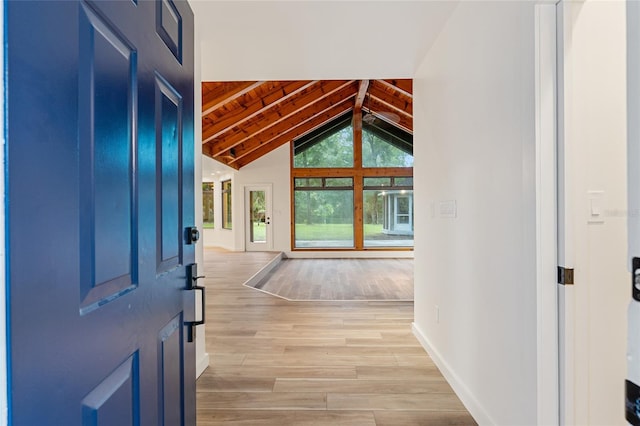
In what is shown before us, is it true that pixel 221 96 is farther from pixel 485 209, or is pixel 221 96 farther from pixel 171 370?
pixel 171 370

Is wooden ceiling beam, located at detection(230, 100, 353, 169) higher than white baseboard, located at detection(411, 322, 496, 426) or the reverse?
higher

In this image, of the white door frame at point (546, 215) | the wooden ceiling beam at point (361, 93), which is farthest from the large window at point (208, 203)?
the white door frame at point (546, 215)

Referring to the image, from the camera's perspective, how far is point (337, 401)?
2127 millimetres

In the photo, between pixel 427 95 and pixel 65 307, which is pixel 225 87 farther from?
pixel 65 307

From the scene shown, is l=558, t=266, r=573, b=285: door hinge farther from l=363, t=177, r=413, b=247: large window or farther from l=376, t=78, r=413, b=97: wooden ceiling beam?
l=363, t=177, r=413, b=247: large window

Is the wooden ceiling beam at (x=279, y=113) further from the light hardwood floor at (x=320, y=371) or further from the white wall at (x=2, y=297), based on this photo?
the white wall at (x=2, y=297)

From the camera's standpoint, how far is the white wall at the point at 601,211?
1.37 m

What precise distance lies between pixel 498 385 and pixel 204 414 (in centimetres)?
159

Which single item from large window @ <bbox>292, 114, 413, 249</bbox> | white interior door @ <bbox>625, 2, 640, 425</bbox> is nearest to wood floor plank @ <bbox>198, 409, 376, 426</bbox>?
white interior door @ <bbox>625, 2, 640, 425</bbox>

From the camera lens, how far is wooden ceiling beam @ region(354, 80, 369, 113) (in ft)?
21.8

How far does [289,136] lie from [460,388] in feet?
27.5

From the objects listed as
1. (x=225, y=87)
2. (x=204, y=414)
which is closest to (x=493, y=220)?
(x=204, y=414)

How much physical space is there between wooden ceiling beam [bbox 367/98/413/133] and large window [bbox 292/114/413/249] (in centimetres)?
42

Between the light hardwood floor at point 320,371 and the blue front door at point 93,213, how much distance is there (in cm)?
106
